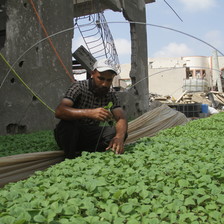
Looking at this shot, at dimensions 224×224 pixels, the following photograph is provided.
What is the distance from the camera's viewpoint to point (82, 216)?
2008mm

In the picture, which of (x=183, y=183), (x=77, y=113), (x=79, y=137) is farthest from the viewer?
(x=79, y=137)

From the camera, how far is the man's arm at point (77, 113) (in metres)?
3.53

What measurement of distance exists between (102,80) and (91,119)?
522 millimetres

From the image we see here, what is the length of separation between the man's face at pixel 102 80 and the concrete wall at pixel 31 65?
265 cm

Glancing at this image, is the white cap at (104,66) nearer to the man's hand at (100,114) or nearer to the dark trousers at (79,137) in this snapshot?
the man's hand at (100,114)

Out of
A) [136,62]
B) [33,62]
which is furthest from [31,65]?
[136,62]

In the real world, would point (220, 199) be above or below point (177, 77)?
below

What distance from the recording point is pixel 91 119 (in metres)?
4.16

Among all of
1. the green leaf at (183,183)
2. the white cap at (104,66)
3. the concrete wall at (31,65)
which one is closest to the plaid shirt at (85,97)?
the white cap at (104,66)

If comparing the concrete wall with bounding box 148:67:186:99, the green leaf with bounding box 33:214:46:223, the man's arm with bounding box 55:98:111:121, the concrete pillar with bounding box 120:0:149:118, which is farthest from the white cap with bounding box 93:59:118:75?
the concrete wall with bounding box 148:67:186:99

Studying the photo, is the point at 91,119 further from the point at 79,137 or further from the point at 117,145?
the point at 117,145

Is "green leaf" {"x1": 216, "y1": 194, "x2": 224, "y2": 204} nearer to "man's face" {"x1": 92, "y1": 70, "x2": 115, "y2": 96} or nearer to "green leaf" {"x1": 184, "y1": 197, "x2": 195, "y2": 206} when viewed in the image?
"green leaf" {"x1": 184, "y1": 197, "x2": 195, "y2": 206}

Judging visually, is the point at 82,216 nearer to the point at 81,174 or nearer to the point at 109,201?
the point at 109,201

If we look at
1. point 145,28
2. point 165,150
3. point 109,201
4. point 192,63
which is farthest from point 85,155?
point 192,63
